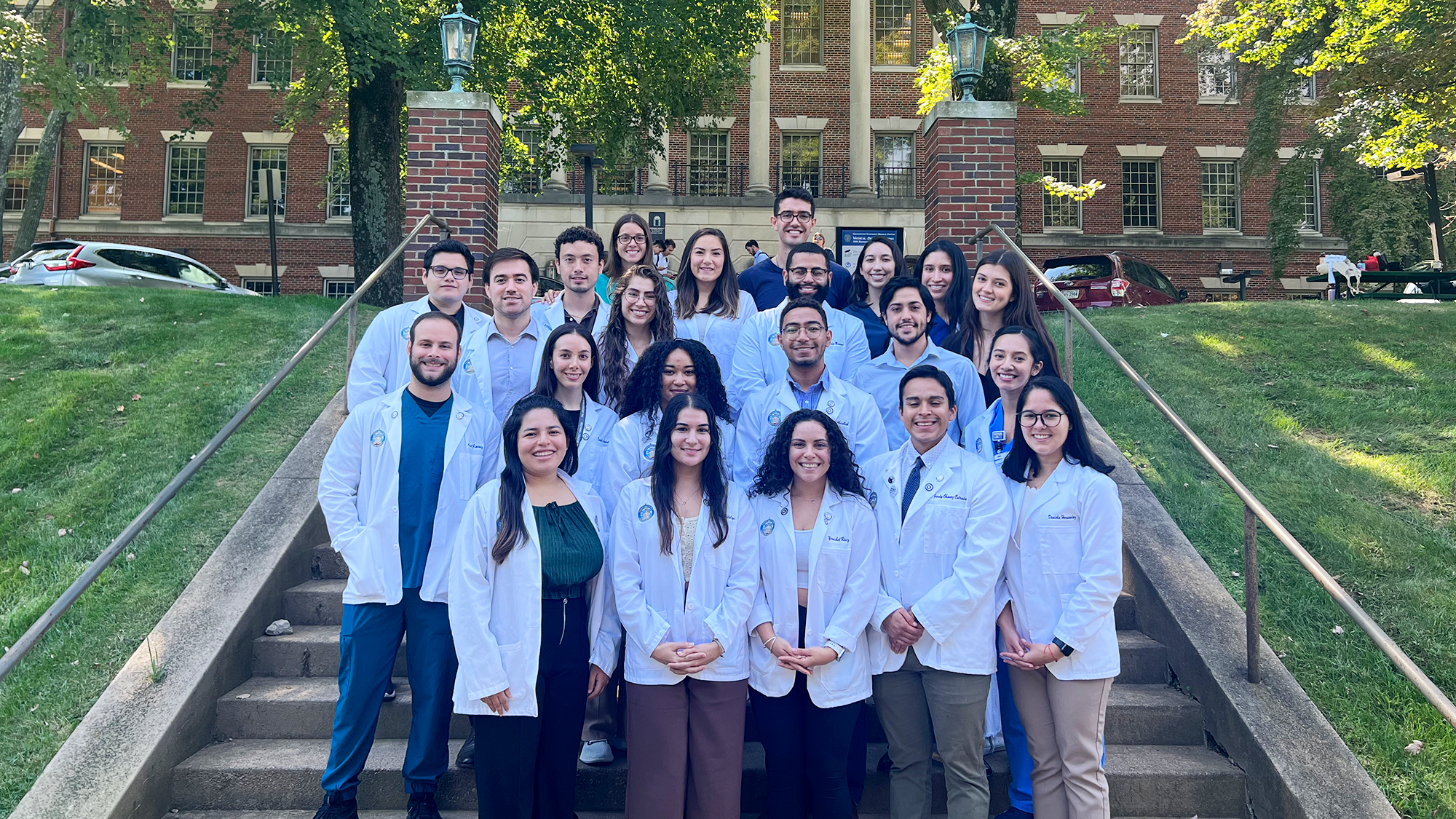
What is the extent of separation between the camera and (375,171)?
12258mm

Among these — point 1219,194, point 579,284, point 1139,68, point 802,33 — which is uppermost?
point 802,33

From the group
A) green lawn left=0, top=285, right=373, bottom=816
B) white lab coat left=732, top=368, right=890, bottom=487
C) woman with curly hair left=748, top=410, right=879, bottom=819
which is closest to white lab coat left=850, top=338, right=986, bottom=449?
white lab coat left=732, top=368, right=890, bottom=487

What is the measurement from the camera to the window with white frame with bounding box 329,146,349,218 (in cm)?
2306

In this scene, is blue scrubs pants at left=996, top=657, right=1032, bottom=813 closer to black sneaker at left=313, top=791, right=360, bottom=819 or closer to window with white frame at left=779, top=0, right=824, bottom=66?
black sneaker at left=313, top=791, right=360, bottom=819

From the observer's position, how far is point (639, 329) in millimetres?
4516

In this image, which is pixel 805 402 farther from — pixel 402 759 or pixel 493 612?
pixel 402 759

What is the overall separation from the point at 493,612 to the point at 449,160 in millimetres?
5421

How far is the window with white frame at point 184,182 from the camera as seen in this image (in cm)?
2612

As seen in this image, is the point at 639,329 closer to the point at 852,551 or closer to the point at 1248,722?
the point at 852,551

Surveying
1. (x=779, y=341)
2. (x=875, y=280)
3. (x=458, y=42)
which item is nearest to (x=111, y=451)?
(x=458, y=42)

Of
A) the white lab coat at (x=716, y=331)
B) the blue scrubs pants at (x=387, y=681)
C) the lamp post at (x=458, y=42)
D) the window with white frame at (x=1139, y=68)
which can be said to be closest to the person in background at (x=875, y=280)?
the white lab coat at (x=716, y=331)

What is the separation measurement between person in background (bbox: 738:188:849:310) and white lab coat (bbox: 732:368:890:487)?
1371mm

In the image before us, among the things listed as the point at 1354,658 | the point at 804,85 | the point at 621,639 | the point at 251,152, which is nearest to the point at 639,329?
the point at 621,639

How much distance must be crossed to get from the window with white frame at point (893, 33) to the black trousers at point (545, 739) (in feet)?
86.7
